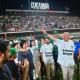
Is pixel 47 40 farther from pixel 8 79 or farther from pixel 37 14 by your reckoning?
pixel 37 14

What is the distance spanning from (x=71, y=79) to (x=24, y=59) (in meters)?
1.94

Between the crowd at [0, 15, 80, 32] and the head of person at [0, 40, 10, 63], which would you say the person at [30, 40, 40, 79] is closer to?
the head of person at [0, 40, 10, 63]

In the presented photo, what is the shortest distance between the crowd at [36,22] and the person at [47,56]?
8.13 m

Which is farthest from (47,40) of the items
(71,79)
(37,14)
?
(37,14)

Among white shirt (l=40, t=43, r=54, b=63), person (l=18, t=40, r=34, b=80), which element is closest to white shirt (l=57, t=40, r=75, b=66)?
white shirt (l=40, t=43, r=54, b=63)

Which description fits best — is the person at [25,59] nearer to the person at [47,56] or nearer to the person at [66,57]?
the person at [66,57]

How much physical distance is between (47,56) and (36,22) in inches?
417

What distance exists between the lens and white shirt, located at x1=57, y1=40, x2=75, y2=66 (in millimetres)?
8938

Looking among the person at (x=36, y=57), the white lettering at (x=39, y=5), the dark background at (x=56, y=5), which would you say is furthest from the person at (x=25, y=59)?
the white lettering at (x=39, y=5)

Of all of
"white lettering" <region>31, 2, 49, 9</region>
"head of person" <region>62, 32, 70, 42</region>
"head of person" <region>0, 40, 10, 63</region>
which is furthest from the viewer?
"white lettering" <region>31, 2, 49, 9</region>

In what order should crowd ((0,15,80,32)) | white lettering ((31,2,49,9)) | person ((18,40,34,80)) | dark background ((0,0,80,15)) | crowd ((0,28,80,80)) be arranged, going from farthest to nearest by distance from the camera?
white lettering ((31,2,49,9)) → dark background ((0,0,80,15)) → crowd ((0,15,80,32)) → crowd ((0,28,80,80)) → person ((18,40,34,80))

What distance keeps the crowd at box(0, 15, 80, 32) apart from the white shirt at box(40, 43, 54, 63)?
8.14 metres

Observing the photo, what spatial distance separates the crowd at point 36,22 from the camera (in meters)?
18.3

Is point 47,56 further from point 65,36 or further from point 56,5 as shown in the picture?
point 56,5
